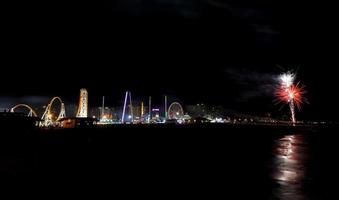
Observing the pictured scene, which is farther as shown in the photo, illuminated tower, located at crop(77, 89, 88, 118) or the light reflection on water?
illuminated tower, located at crop(77, 89, 88, 118)

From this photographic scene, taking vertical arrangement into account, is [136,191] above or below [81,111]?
below

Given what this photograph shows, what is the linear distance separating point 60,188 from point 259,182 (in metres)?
7.60

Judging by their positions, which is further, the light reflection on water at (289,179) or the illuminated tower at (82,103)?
the illuminated tower at (82,103)

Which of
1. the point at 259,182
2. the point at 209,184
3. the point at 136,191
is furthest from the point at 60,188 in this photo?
the point at 259,182

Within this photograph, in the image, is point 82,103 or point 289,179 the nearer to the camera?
point 289,179

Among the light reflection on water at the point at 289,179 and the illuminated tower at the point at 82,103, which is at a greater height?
the illuminated tower at the point at 82,103

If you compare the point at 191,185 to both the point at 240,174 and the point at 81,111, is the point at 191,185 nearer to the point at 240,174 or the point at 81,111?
the point at 240,174

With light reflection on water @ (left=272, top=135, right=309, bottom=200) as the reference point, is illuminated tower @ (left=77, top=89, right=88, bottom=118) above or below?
above

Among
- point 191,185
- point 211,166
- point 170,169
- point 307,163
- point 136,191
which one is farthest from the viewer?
point 307,163

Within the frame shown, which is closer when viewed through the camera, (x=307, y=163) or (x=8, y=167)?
(x=8, y=167)

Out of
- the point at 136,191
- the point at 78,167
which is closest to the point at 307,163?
the point at 136,191

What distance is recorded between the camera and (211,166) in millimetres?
15555

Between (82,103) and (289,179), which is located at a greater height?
(82,103)

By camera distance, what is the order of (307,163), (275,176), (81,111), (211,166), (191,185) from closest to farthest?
(191,185), (275,176), (211,166), (307,163), (81,111)
